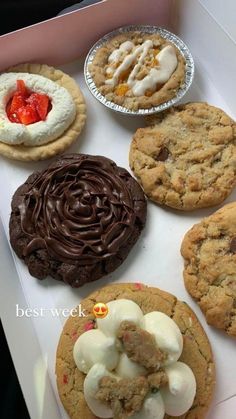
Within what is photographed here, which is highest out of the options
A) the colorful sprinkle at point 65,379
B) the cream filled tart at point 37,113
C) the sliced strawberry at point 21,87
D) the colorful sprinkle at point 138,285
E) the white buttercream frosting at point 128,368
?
the sliced strawberry at point 21,87

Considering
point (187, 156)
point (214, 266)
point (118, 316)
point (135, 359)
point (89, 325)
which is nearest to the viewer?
point (135, 359)

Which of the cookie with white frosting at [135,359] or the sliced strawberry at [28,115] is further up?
the sliced strawberry at [28,115]

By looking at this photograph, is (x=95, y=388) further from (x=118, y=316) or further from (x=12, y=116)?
(x=12, y=116)

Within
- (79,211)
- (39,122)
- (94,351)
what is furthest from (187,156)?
(94,351)

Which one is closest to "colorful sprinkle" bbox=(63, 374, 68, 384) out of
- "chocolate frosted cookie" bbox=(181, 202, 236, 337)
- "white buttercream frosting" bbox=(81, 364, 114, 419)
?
"white buttercream frosting" bbox=(81, 364, 114, 419)

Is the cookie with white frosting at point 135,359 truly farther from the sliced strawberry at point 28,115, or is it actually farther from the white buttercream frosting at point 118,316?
the sliced strawberry at point 28,115

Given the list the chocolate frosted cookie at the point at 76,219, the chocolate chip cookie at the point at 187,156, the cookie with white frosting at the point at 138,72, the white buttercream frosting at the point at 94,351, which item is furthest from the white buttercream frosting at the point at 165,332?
the cookie with white frosting at the point at 138,72

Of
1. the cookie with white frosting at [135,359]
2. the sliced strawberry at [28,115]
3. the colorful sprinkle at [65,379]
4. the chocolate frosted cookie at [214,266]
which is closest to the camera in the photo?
the cookie with white frosting at [135,359]
